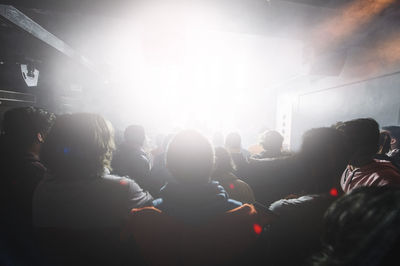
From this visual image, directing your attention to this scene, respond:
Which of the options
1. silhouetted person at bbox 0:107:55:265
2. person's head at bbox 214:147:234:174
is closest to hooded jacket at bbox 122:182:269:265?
silhouetted person at bbox 0:107:55:265

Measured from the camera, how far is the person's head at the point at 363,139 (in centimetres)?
185

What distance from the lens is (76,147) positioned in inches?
48.2

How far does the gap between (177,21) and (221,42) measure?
2.83m

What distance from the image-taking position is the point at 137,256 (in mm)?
1088

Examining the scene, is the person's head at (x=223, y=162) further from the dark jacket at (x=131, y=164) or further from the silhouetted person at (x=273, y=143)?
the dark jacket at (x=131, y=164)

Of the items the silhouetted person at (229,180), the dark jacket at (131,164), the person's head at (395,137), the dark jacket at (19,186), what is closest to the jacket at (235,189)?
the silhouetted person at (229,180)

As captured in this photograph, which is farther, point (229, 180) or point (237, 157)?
point (237, 157)

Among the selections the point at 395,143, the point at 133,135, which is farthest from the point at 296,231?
the point at 395,143

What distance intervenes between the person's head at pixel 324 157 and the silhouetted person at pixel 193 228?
1.73 feet

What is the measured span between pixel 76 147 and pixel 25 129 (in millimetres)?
825

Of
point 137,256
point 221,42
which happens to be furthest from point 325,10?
point 137,256

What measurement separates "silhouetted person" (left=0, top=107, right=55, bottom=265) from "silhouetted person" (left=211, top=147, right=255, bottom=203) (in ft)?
4.83

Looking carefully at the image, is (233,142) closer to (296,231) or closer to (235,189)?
(235,189)

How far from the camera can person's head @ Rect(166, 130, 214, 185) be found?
3.82 ft
